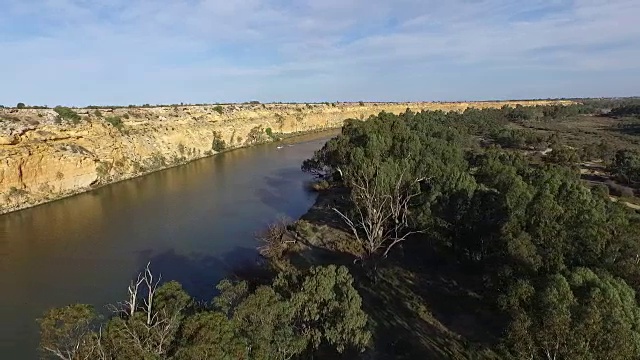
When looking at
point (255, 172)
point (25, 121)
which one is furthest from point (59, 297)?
point (255, 172)

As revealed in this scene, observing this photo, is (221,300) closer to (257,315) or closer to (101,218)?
(257,315)

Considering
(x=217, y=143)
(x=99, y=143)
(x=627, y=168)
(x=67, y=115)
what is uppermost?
(x=67, y=115)

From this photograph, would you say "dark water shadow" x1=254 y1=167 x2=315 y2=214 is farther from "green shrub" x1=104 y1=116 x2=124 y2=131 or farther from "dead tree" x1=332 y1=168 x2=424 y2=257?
"green shrub" x1=104 y1=116 x2=124 y2=131

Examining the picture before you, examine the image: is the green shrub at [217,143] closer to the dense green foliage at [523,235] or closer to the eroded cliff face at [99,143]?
the eroded cliff face at [99,143]

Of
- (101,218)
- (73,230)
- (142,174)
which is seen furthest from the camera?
(142,174)

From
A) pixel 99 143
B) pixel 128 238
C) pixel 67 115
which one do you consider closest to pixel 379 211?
pixel 128 238

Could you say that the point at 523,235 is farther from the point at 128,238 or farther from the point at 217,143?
the point at 217,143
